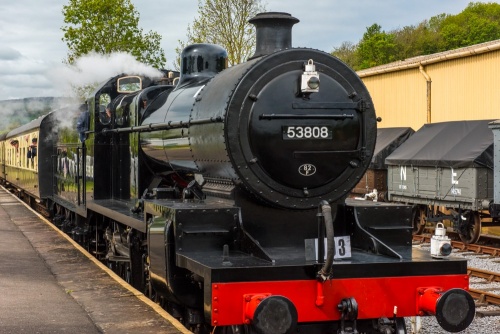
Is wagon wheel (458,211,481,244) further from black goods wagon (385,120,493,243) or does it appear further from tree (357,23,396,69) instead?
tree (357,23,396,69)

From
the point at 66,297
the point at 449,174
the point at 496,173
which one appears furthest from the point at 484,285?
the point at 449,174

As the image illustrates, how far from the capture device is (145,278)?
8.60 meters

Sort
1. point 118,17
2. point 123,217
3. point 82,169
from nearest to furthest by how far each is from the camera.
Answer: point 123,217 < point 82,169 < point 118,17

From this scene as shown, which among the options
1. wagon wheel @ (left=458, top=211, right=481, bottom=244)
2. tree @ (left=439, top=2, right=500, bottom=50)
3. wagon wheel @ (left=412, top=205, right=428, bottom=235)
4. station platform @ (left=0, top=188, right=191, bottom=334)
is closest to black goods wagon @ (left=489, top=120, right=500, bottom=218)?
wagon wheel @ (left=458, top=211, right=481, bottom=244)

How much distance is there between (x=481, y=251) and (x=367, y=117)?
9363 millimetres

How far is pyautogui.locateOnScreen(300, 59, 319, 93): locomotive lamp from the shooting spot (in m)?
5.94

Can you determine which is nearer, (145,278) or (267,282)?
(267,282)

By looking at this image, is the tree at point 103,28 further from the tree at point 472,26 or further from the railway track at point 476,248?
the tree at point 472,26

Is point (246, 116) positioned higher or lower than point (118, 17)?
lower

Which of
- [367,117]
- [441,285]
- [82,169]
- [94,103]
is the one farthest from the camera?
[82,169]

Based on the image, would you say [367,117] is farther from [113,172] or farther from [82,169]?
[82,169]

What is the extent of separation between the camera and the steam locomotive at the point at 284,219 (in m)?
5.38

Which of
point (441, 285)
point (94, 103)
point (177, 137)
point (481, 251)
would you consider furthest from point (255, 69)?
point (481, 251)

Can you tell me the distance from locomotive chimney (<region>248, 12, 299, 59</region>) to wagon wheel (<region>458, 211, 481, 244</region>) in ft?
35.6
